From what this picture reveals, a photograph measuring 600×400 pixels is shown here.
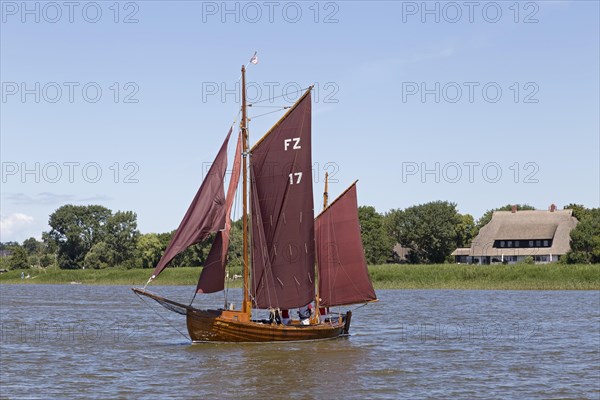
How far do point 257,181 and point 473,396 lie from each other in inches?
701

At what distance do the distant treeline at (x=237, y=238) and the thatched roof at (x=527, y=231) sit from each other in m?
3.89

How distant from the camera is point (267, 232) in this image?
143ft

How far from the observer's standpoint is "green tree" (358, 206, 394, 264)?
13662cm

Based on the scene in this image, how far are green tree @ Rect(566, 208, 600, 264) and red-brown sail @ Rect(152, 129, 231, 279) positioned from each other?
74.9 metres

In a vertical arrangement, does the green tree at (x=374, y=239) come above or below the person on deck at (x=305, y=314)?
above

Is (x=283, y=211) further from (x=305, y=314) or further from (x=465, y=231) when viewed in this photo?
(x=465, y=231)

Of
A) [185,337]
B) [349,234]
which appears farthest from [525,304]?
[185,337]

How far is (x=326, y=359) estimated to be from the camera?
39438mm

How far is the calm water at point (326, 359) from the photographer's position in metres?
30.7

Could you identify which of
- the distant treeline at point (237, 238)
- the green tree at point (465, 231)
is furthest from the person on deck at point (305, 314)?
the green tree at point (465, 231)

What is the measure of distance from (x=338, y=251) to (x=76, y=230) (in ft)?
464

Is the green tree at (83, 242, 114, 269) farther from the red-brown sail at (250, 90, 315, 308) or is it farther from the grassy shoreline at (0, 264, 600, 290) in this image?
the red-brown sail at (250, 90, 315, 308)

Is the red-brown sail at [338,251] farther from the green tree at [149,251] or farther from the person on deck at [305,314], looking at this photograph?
the green tree at [149,251]

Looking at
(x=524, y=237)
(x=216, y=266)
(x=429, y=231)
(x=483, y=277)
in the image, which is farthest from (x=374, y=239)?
(x=216, y=266)
